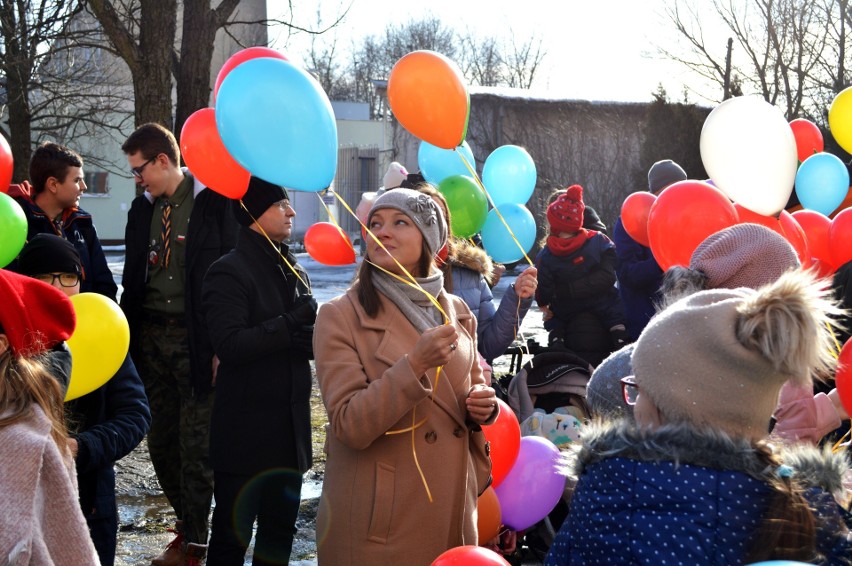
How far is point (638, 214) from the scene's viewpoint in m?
5.28

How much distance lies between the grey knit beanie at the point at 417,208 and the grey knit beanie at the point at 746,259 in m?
0.86

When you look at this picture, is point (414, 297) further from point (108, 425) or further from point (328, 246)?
point (328, 246)

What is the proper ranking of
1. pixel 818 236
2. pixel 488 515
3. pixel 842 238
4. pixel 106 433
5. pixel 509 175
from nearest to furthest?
pixel 106 433, pixel 488 515, pixel 842 238, pixel 818 236, pixel 509 175

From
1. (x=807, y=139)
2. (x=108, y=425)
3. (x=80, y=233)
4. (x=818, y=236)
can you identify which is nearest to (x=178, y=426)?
(x=80, y=233)

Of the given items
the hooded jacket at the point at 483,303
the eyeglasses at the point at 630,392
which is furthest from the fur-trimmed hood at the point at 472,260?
the eyeglasses at the point at 630,392

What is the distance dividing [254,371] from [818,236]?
9.46ft

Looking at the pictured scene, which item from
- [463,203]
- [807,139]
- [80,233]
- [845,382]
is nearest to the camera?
[845,382]

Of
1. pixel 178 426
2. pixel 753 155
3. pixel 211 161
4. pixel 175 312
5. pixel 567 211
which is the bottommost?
pixel 178 426

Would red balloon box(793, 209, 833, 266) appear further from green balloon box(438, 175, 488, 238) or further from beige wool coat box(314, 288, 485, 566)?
beige wool coat box(314, 288, 485, 566)

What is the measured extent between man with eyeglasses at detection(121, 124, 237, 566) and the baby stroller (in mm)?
1685

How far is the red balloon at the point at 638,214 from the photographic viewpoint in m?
5.27

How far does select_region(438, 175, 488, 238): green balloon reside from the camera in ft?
18.2

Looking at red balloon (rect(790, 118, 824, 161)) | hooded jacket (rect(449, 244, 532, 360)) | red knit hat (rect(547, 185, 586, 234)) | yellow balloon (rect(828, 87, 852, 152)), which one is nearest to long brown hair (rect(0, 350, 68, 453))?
hooded jacket (rect(449, 244, 532, 360))

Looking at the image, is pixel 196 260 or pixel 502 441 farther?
pixel 196 260
